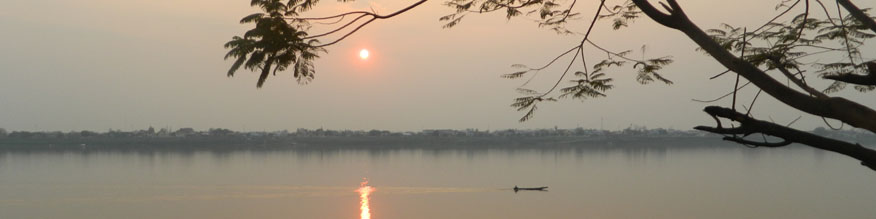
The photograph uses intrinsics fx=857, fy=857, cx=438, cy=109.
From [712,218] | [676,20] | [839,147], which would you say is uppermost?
[676,20]

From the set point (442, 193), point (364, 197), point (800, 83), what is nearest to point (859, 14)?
point (800, 83)

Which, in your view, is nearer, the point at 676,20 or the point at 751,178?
the point at 676,20

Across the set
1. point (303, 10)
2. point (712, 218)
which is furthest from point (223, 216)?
point (303, 10)

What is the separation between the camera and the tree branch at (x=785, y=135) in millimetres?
3234

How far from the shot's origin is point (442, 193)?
4634 cm

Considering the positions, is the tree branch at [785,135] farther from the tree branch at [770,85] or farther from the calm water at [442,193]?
the calm water at [442,193]

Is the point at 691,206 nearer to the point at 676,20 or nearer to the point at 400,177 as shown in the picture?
the point at 400,177

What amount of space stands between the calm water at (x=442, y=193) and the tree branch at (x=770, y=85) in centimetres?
3150

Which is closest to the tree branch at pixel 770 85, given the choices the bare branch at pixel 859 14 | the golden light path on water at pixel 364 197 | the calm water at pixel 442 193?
the bare branch at pixel 859 14

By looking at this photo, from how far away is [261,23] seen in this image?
3.84 m

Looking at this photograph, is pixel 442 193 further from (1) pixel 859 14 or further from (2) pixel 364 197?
(1) pixel 859 14

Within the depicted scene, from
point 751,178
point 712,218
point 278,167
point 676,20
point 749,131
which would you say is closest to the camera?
point 749,131

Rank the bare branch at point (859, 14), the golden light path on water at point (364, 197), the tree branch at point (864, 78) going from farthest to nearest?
the golden light path on water at point (364, 197) < the bare branch at point (859, 14) < the tree branch at point (864, 78)

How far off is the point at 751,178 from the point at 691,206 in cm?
2314
